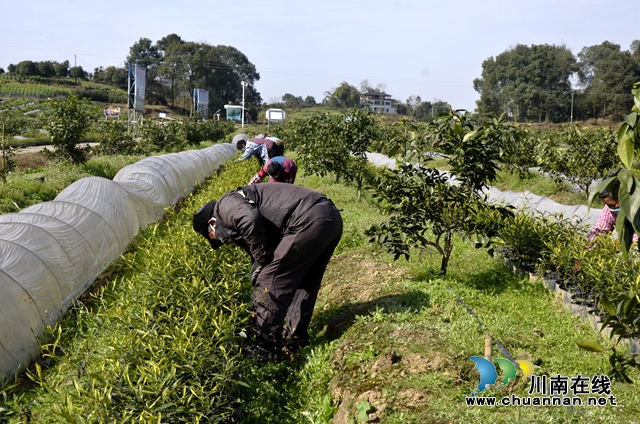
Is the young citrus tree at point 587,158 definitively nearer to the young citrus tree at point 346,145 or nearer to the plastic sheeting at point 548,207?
the plastic sheeting at point 548,207

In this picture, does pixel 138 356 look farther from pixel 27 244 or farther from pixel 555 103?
pixel 555 103

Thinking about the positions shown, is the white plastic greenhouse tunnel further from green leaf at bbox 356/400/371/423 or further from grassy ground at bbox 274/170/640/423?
grassy ground at bbox 274/170/640/423

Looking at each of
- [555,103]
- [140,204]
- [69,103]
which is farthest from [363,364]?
[555,103]

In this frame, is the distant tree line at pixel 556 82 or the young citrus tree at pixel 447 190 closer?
the young citrus tree at pixel 447 190

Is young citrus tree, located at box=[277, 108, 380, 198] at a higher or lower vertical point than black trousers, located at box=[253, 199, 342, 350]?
higher

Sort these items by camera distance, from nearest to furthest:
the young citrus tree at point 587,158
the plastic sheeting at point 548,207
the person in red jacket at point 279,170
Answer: the person in red jacket at point 279,170, the plastic sheeting at point 548,207, the young citrus tree at point 587,158

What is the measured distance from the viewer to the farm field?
2922 mm

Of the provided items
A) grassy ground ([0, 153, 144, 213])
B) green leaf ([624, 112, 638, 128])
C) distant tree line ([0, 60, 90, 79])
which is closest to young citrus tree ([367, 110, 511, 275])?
green leaf ([624, 112, 638, 128])

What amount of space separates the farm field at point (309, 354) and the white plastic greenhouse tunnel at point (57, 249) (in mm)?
353

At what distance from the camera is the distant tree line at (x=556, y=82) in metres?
49.8

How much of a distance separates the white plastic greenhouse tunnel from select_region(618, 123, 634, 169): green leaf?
318 cm

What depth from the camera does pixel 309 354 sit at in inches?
182

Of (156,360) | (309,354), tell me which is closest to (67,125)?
(309,354)

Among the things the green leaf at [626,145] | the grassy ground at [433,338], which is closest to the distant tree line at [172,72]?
the grassy ground at [433,338]
